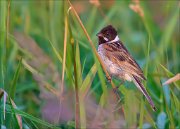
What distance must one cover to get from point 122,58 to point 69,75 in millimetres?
741

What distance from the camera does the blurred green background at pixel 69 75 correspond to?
15.3 ft

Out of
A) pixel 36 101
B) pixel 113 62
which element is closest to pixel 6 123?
pixel 113 62

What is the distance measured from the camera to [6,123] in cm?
486

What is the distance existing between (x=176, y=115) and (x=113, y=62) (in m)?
0.55

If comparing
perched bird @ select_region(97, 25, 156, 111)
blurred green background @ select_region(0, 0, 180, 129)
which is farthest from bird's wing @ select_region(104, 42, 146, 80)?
blurred green background @ select_region(0, 0, 180, 129)

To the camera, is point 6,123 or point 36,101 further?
point 36,101

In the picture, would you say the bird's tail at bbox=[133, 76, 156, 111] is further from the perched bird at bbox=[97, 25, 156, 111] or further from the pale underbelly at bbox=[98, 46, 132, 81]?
the pale underbelly at bbox=[98, 46, 132, 81]

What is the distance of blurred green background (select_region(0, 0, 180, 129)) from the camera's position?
4.66m

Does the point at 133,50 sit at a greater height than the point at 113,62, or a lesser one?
lesser

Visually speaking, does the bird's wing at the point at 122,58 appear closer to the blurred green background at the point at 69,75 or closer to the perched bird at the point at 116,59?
the perched bird at the point at 116,59

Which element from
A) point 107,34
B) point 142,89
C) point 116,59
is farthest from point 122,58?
point 142,89

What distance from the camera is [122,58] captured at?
531 cm

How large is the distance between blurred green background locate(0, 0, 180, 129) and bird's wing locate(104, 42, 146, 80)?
120 mm

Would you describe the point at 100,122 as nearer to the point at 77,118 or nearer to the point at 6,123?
the point at 77,118
